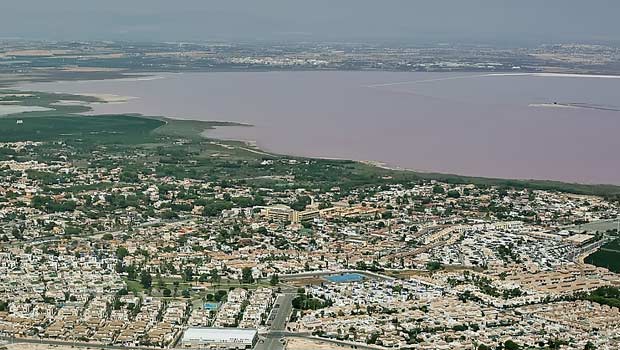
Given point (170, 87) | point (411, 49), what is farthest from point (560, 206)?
point (411, 49)

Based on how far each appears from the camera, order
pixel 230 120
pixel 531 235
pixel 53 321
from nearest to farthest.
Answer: pixel 53 321
pixel 531 235
pixel 230 120

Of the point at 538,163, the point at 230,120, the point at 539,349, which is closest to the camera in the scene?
the point at 539,349

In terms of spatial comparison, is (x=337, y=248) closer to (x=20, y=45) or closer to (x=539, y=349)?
(x=539, y=349)

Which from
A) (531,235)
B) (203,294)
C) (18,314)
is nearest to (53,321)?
(18,314)

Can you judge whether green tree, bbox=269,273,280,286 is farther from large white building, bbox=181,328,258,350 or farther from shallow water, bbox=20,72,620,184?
shallow water, bbox=20,72,620,184

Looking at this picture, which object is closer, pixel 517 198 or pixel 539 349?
pixel 539 349

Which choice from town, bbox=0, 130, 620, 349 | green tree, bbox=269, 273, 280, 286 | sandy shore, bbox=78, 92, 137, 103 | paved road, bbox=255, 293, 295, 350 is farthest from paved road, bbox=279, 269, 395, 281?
sandy shore, bbox=78, 92, 137, 103

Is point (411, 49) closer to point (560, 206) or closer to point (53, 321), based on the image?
point (560, 206)

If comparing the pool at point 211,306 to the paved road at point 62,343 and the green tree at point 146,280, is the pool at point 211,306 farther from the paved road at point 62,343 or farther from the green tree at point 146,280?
the paved road at point 62,343
